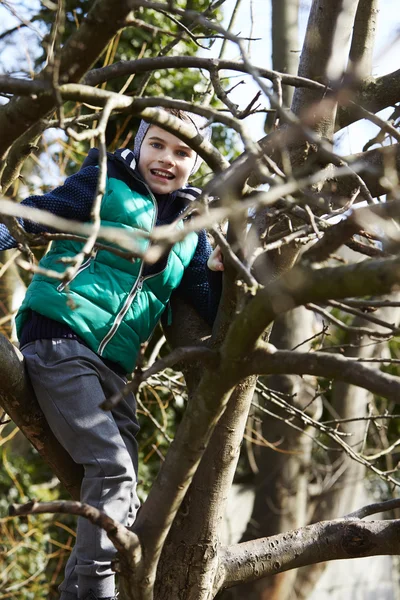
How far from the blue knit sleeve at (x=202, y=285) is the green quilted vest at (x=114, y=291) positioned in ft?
0.11

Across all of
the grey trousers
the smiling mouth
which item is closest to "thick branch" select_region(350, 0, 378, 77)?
the smiling mouth

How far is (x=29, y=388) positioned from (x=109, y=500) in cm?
35

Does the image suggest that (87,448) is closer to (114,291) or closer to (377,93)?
(114,291)

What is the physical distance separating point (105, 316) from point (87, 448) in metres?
0.41

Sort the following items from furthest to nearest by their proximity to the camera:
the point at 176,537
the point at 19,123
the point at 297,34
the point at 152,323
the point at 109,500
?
1. the point at 297,34
2. the point at 152,323
3. the point at 176,537
4. the point at 109,500
5. the point at 19,123

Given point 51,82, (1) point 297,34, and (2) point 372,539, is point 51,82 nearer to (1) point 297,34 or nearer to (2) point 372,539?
(2) point 372,539

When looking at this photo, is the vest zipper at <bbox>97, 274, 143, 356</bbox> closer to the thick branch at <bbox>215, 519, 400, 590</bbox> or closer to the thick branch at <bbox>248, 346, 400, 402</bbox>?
the thick branch at <bbox>215, 519, 400, 590</bbox>

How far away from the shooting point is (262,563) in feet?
7.04

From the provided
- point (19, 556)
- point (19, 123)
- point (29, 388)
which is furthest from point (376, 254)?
point (19, 556)

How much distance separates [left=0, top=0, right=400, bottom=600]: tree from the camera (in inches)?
52.1

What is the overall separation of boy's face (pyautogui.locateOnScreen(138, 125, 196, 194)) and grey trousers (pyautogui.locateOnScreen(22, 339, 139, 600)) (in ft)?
2.18

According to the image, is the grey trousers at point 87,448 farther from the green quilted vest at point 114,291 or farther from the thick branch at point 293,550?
the thick branch at point 293,550

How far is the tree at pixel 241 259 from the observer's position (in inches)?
52.1

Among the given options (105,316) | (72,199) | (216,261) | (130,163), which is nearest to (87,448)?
(105,316)
